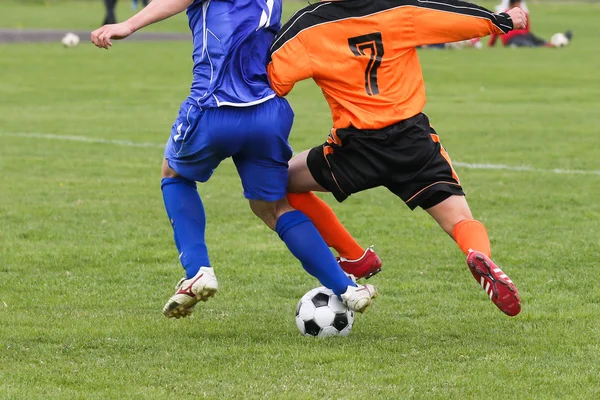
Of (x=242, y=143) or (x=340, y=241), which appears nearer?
(x=242, y=143)

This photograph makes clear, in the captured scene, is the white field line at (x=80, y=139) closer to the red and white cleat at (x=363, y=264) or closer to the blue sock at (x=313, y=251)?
the red and white cleat at (x=363, y=264)

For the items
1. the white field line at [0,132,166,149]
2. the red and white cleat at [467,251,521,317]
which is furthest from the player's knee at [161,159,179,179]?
the white field line at [0,132,166,149]

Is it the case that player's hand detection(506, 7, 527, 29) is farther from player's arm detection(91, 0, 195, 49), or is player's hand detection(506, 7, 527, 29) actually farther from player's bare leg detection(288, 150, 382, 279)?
player's arm detection(91, 0, 195, 49)

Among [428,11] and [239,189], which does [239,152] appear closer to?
[428,11]

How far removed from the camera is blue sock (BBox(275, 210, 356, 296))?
203 inches

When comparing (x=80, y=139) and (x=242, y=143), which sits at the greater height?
(x=242, y=143)

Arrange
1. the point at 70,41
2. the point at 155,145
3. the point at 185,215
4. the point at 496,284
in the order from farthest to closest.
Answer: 1. the point at 70,41
2. the point at 155,145
3. the point at 185,215
4. the point at 496,284

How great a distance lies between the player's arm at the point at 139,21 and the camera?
4.71 metres

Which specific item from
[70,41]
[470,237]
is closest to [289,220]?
[470,237]

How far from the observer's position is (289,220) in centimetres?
522

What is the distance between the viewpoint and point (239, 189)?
381 inches

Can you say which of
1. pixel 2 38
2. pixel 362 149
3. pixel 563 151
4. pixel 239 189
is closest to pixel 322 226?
pixel 362 149

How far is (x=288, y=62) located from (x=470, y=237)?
1100 millimetres

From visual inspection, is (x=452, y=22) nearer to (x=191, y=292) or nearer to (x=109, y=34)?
(x=109, y=34)
